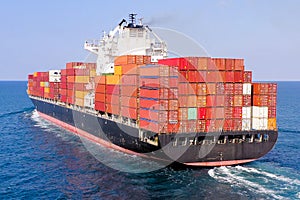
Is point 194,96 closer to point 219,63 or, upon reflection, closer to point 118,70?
point 219,63

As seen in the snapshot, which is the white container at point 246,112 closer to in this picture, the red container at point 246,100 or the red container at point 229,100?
the red container at point 246,100

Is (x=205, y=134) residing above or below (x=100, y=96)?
below

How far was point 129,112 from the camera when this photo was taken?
37.9 meters

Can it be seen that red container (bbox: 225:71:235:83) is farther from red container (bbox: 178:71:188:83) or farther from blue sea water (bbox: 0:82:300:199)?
blue sea water (bbox: 0:82:300:199)

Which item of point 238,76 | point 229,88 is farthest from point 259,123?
point 238,76

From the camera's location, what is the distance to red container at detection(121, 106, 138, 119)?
36.9m

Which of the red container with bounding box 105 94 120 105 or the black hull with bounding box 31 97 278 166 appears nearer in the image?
the black hull with bounding box 31 97 278 166

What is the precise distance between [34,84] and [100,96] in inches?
1727

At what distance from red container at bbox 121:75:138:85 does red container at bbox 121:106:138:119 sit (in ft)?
9.28

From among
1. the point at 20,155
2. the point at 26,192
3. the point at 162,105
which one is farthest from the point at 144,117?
the point at 20,155

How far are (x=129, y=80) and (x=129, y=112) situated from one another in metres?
3.63

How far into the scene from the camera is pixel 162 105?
105 ft

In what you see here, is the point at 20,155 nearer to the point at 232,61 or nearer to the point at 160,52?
the point at 160,52

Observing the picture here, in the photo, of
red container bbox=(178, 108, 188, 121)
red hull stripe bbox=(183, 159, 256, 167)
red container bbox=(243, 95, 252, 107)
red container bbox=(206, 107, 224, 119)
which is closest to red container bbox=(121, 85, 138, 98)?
red container bbox=(178, 108, 188, 121)
